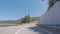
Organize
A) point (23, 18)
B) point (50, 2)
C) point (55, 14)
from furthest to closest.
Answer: point (23, 18), point (50, 2), point (55, 14)

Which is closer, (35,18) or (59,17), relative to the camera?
(59,17)

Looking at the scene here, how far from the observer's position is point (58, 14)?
138ft

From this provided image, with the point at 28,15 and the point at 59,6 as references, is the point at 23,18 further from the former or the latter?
the point at 59,6

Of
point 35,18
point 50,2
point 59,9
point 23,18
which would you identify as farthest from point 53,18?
point 35,18

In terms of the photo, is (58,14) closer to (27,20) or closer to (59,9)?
(59,9)

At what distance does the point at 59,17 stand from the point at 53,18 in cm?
345

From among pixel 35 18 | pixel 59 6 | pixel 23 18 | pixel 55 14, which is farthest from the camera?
pixel 35 18

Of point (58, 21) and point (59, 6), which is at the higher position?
point (59, 6)

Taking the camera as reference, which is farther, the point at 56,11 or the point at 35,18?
the point at 35,18

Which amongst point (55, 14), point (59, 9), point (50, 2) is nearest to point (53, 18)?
point (55, 14)

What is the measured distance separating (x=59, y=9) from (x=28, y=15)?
91.2 metres

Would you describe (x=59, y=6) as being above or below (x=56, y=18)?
above

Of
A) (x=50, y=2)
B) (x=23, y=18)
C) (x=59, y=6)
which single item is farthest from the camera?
(x=23, y=18)

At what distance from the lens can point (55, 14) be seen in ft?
143
